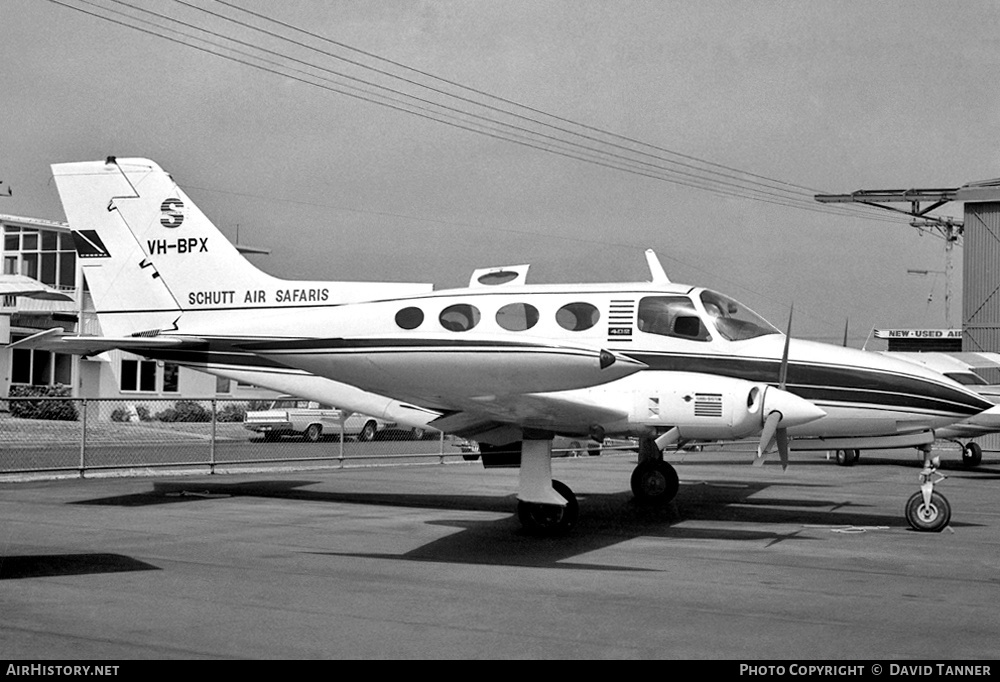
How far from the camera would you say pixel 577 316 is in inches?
524

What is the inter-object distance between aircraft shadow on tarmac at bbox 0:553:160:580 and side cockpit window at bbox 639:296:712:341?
21.6 ft

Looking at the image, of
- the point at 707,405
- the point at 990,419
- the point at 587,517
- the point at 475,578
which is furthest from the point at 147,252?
the point at 990,419

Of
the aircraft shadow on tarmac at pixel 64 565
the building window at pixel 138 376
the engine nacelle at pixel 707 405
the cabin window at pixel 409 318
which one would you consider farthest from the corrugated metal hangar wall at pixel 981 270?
the building window at pixel 138 376

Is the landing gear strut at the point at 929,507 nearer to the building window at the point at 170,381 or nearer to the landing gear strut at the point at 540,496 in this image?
the landing gear strut at the point at 540,496

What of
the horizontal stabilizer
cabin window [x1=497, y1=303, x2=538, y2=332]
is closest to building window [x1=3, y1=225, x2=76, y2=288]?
the horizontal stabilizer

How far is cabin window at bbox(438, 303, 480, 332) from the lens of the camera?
1332cm

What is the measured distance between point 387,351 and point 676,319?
4.98 meters

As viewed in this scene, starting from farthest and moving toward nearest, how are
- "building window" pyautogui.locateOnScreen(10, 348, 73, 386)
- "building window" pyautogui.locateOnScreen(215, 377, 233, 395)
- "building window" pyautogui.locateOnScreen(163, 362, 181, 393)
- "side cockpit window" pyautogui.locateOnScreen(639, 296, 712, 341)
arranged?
"building window" pyautogui.locateOnScreen(215, 377, 233, 395)
"building window" pyautogui.locateOnScreen(163, 362, 181, 393)
"building window" pyautogui.locateOnScreen(10, 348, 73, 386)
"side cockpit window" pyautogui.locateOnScreen(639, 296, 712, 341)

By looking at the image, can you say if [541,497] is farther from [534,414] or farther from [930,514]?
[930,514]

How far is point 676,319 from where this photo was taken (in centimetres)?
1313

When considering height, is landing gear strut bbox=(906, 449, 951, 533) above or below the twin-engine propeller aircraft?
below

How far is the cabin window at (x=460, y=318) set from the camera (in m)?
13.3

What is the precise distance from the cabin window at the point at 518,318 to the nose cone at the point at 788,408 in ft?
10.7

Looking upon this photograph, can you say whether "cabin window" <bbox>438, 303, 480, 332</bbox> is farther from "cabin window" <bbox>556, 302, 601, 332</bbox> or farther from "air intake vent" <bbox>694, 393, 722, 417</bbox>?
"air intake vent" <bbox>694, 393, 722, 417</bbox>
